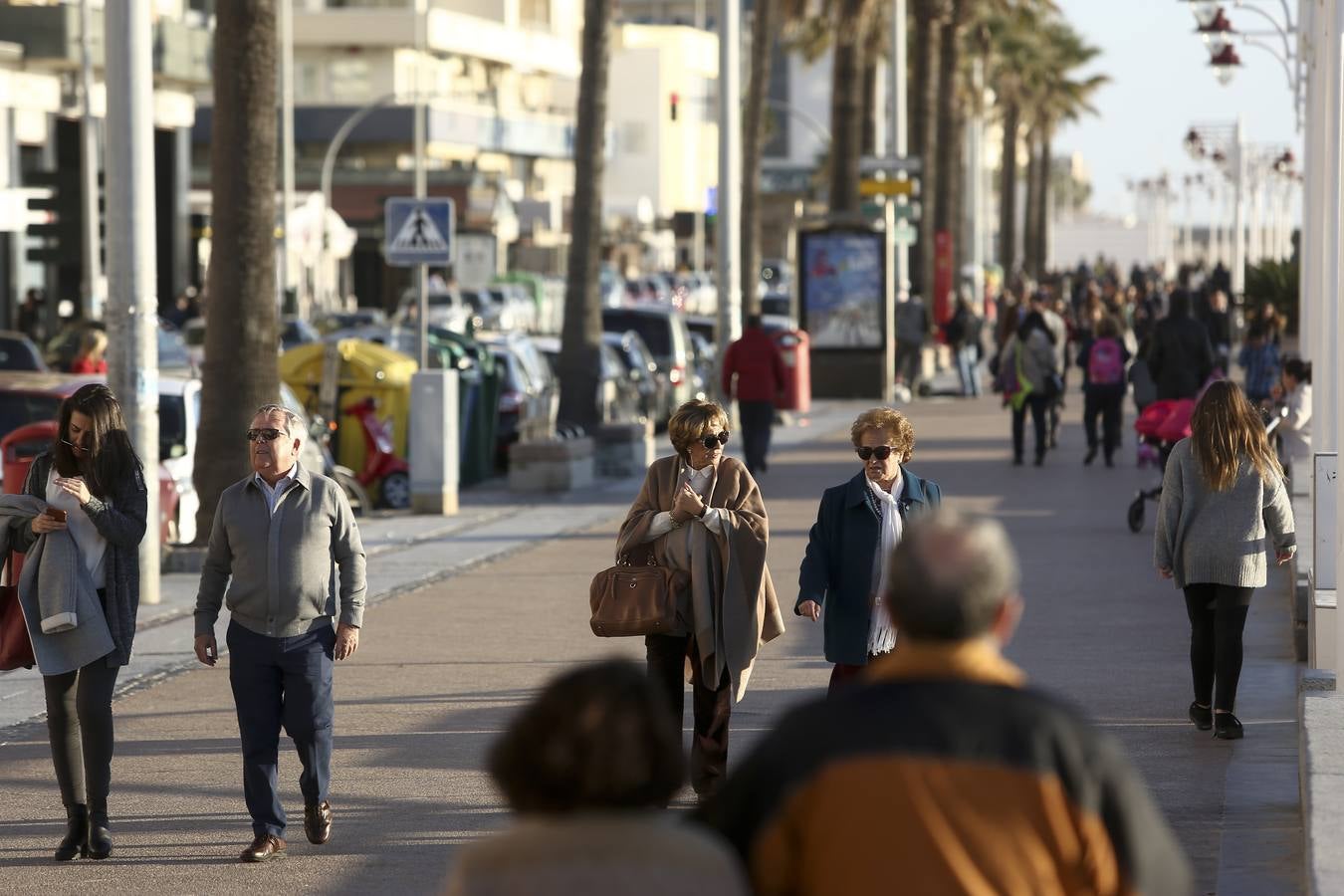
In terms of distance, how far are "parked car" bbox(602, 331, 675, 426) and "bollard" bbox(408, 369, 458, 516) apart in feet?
28.2

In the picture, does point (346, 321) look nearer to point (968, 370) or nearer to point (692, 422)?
point (968, 370)

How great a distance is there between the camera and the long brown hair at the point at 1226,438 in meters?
9.74

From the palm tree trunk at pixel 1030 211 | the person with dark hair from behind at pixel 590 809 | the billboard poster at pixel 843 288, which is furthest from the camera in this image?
the palm tree trunk at pixel 1030 211

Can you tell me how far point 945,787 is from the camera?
340cm

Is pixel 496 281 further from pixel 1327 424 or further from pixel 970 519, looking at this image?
pixel 970 519

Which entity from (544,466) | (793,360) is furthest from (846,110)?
(544,466)

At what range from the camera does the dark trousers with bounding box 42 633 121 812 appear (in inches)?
316

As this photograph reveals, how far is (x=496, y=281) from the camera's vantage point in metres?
62.6

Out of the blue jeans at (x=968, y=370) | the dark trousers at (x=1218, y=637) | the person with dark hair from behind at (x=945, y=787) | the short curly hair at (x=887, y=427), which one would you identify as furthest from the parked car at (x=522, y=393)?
the person with dark hair from behind at (x=945, y=787)

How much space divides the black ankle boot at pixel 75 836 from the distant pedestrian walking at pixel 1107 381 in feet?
56.3

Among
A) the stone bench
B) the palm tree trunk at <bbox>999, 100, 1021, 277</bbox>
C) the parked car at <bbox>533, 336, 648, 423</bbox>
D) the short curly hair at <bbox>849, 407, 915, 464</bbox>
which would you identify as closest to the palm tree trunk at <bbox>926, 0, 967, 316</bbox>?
the parked car at <bbox>533, 336, 648, 423</bbox>

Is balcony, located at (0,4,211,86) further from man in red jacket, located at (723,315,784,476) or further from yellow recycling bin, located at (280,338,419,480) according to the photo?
yellow recycling bin, located at (280,338,419,480)

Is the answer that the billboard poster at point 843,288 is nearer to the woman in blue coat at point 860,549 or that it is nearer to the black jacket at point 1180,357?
the black jacket at point 1180,357

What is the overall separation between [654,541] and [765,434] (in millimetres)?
15399
